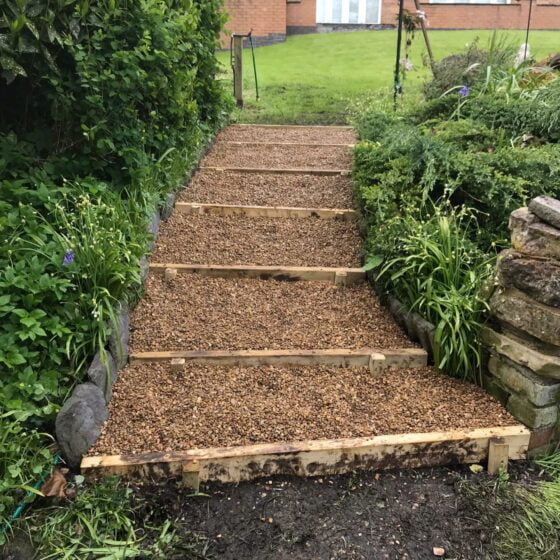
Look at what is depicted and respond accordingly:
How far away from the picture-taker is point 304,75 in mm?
12922

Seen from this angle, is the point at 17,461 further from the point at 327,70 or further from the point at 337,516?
the point at 327,70

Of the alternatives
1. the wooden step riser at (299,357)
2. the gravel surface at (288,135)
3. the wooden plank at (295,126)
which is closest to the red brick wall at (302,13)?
the wooden plank at (295,126)

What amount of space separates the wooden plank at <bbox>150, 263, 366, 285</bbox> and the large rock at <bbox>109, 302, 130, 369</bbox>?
758 mm

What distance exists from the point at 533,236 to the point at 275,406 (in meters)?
1.42

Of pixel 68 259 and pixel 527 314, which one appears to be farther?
pixel 68 259

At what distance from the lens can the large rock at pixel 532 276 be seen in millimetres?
2248

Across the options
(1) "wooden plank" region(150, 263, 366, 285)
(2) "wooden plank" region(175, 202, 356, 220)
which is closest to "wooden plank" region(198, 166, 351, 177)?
(2) "wooden plank" region(175, 202, 356, 220)

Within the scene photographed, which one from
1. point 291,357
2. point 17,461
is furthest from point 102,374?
point 291,357

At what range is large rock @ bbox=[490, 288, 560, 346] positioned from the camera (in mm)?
2260

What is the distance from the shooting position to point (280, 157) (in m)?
6.19

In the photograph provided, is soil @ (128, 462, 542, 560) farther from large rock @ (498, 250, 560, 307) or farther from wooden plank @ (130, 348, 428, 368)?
large rock @ (498, 250, 560, 307)

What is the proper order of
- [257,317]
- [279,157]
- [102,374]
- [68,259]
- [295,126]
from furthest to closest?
1. [295,126]
2. [279,157]
3. [257,317]
4. [68,259]
5. [102,374]

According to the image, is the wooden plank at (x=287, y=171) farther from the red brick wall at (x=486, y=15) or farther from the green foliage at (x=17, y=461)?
the red brick wall at (x=486, y=15)

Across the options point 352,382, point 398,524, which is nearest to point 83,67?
point 352,382
